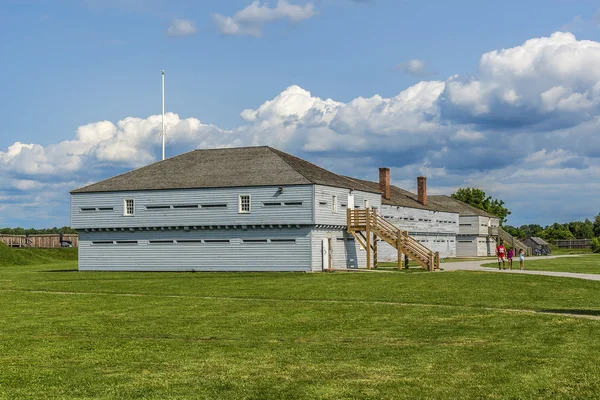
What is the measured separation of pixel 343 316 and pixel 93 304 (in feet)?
30.8

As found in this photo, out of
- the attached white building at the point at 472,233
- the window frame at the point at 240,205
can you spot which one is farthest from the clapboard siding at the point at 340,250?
the attached white building at the point at 472,233

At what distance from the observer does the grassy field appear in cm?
1272

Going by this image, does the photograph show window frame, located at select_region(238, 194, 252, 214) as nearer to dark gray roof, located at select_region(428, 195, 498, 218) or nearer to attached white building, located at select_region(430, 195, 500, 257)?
dark gray roof, located at select_region(428, 195, 498, 218)

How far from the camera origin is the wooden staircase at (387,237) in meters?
50.3

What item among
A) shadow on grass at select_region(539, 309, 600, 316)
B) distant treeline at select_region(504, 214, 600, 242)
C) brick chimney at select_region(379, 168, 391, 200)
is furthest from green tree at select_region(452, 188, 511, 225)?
shadow on grass at select_region(539, 309, 600, 316)

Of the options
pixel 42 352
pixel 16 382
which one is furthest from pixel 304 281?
pixel 16 382

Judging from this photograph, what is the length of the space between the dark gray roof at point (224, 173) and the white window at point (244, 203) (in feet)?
2.57

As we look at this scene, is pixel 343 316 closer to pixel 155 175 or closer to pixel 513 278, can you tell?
pixel 513 278

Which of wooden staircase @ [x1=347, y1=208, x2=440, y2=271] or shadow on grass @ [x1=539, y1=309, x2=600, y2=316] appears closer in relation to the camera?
shadow on grass @ [x1=539, y1=309, x2=600, y2=316]

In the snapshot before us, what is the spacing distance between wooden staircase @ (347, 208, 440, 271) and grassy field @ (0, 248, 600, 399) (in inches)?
706

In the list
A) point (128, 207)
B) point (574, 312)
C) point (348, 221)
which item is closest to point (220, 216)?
point (128, 207)

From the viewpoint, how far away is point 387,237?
173ft

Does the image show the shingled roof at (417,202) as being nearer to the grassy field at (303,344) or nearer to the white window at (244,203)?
the white window at (244,203)

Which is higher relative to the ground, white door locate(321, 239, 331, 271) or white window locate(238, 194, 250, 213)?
white window locate(238, 194, 250, 213)
